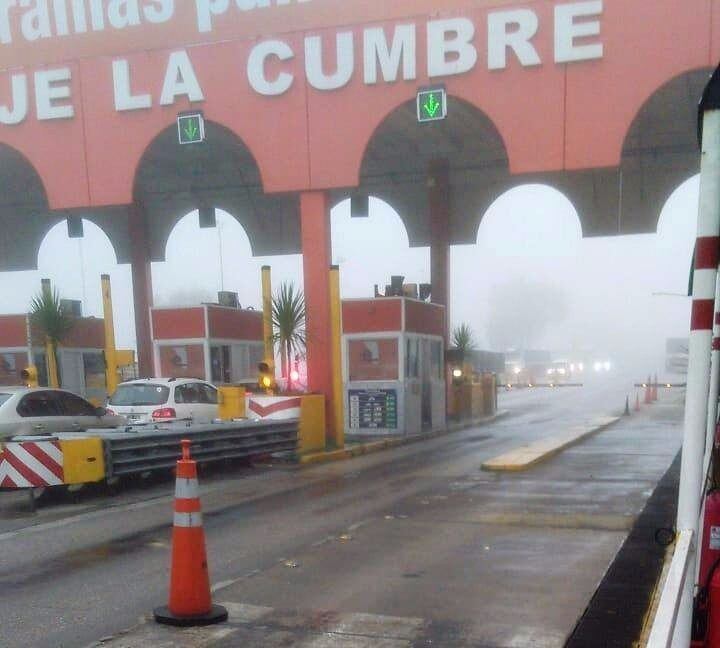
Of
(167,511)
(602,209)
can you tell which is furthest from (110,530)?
(602,209)

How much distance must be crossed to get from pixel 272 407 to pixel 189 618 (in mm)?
9936

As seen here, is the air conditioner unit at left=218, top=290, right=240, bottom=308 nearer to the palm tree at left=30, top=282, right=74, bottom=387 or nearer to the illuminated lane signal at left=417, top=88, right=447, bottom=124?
the palm tree at left=30, top=282, right=74, bottom=387

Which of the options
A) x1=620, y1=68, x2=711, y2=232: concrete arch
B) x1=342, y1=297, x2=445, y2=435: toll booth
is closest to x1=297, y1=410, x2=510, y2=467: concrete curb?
x1=342, y1=297, x2=445, y2=435: toll booth

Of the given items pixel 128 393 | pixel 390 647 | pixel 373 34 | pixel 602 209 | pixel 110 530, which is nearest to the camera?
pixel 390 647

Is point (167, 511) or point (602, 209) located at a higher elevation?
point (602, 209)

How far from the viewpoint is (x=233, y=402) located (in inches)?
595

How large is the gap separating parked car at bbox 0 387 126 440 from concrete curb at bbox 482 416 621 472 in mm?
6699

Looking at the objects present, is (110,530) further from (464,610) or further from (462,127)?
(462,127)

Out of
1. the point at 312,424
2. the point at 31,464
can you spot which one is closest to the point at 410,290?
the point at 312,424

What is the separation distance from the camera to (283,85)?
16.5 meters

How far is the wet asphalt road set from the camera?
5.43 meters

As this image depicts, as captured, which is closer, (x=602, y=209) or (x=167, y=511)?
(x=167, y=511)

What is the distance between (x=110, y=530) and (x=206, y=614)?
3.58 meters

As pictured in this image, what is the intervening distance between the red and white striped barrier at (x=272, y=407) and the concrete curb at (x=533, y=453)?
395 cm
